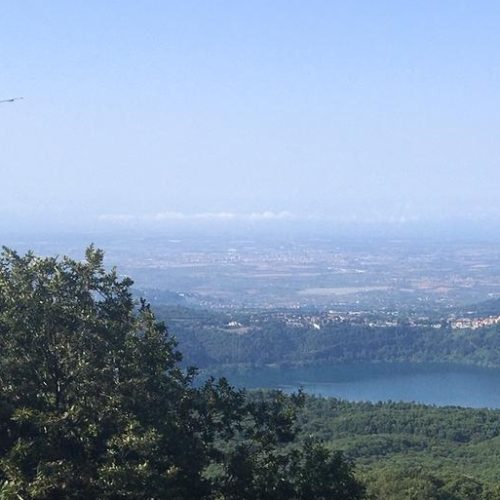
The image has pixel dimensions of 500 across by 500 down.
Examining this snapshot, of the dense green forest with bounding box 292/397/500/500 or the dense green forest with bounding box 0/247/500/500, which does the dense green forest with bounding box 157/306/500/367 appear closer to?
the dense green forest with bounding box 292/397/500/500

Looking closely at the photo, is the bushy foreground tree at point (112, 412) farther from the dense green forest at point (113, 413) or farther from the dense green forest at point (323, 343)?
the dense green forest at point (323, 343)

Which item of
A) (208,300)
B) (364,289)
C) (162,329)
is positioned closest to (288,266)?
(364,289)

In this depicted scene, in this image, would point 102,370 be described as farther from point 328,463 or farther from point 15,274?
point 328,463

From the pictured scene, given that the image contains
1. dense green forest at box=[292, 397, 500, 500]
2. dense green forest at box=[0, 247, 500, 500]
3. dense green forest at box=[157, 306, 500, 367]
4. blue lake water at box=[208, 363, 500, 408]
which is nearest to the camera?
dense green forest at box=[0, 247, 500, 500]

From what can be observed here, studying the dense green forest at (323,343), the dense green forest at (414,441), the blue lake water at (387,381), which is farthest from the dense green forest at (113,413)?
the dense green forest at (323,343)

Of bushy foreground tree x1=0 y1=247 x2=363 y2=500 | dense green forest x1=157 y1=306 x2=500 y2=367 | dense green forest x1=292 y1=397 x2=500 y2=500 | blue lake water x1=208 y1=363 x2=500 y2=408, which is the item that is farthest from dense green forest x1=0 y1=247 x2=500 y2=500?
dense green forest x1=157 y1=306 x2=500 y2=367

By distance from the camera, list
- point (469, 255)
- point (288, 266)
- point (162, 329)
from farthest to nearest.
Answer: point (469, 255) → point (288, 266) → point (162, 329)

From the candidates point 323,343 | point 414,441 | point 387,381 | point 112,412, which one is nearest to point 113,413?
point 112,412
